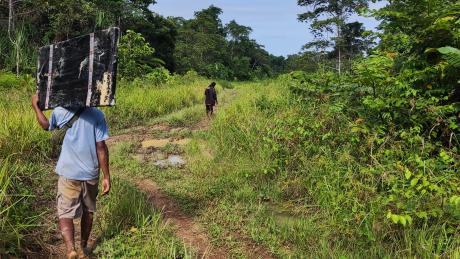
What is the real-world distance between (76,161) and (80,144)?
0.15 metres

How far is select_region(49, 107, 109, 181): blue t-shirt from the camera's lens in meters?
3.49

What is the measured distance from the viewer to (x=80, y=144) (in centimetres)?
350

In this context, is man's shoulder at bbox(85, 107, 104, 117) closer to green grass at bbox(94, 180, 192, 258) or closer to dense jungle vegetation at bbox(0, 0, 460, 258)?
dense jungle vegetation at bbox(0, 0, 460, 258)

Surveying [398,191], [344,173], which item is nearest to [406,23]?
[344,173]

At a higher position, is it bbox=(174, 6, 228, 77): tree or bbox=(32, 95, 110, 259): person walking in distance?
bbox=(174, 6, 228, 77): tree

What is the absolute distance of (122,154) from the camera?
7211mm

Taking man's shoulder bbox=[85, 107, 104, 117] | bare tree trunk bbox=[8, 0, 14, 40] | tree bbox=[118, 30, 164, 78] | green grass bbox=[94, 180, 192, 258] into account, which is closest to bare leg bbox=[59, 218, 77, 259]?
green grass bbox=[94, 180, 192, 258]

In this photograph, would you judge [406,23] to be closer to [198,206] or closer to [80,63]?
[198,206]

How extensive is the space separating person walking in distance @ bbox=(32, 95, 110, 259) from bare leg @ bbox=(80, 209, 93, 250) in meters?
0.09

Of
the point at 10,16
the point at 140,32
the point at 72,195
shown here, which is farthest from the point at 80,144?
the point at 140,32

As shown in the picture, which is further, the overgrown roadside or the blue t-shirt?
the overgrown roadside

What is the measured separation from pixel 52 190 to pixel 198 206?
6.22ft

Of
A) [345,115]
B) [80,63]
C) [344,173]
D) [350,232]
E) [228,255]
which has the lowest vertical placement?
[228,255]

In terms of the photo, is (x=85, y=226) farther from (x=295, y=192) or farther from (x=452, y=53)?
(x=452, y=53)
